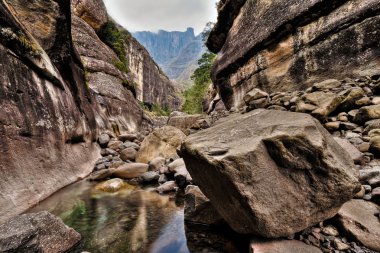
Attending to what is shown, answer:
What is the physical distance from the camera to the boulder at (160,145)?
33.4ft

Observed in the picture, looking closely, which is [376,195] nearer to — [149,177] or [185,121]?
→ [149,177]

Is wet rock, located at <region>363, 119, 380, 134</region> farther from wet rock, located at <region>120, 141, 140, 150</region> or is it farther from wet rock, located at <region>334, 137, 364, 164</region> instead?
wet rock, located at <region>120, 141, 140, 150</region>

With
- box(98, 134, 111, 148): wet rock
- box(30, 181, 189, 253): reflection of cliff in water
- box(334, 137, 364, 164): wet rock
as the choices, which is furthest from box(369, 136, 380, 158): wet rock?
box(98, 134, 111, 148): wet rock

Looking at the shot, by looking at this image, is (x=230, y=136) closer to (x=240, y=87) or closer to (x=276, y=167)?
(x=276, y=167)

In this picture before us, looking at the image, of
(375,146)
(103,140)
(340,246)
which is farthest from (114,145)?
(340,246)

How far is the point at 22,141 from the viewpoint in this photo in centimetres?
535

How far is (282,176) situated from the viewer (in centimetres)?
275

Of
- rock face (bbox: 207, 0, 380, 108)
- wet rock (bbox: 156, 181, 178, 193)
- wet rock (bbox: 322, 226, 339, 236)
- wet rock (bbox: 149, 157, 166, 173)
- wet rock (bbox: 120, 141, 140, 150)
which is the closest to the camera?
wet rock (bbox: 322, 226, 339, 236)

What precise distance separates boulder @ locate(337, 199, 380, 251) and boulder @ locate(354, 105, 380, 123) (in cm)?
324

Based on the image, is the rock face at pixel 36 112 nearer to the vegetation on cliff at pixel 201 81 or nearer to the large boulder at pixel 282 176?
the large boulder at pixel 282 176

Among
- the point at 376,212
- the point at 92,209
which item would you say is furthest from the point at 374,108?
the point at 92,209

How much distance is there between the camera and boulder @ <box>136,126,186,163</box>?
10.2 meters

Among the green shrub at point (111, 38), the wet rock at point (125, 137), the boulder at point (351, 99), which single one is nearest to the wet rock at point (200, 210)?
the boulder at point (351, 99)

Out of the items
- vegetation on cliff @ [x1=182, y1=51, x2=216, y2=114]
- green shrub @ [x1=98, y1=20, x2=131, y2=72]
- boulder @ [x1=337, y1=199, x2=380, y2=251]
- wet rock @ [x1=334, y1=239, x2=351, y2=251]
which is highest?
green shrub @ [x1=98, y1=20, x2=131, y2=72]
